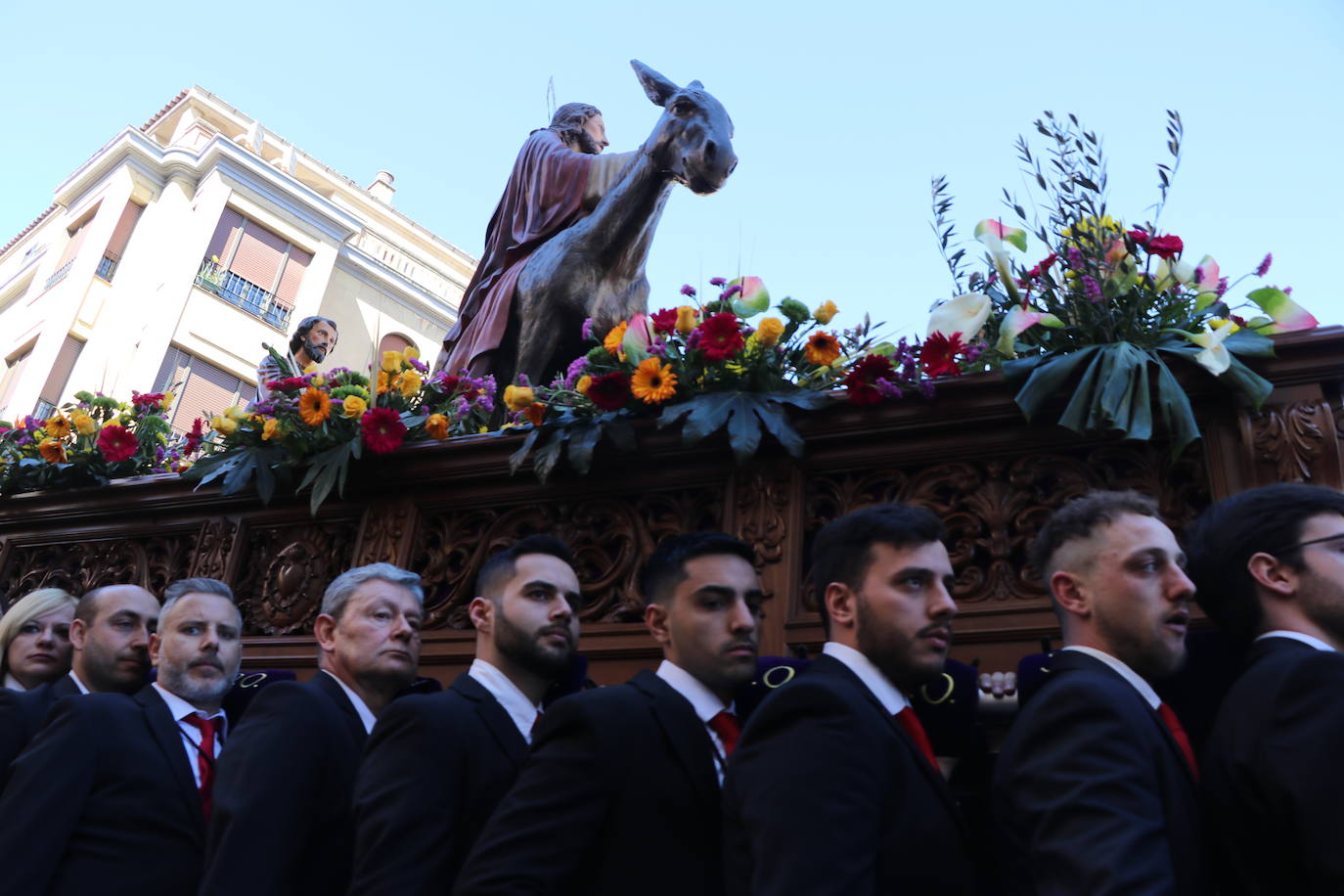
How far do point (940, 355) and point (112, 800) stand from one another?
2.96 metres

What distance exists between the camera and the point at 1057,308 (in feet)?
13.4

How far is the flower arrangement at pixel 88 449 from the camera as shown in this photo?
596cm

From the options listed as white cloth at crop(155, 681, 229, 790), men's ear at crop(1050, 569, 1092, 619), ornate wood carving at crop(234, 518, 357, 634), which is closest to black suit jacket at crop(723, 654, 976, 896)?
men's ear at crop(1050, 569, 1092, 619)

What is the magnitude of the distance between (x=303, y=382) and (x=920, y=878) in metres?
3.81

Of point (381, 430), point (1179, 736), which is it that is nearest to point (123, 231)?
point (381, 430)

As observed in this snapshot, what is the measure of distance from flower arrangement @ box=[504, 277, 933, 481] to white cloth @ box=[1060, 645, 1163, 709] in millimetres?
1499

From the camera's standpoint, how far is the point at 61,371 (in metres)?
24.7

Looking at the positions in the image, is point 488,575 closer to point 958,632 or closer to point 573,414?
point 573,414

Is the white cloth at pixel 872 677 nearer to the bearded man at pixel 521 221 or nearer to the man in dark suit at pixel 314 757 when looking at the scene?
the man in dark suit at pixel 314 757

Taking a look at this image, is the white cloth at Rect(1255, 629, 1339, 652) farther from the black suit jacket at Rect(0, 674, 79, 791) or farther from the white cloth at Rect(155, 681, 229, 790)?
the black suit jacket at Rect(0, 674, 79, 791)

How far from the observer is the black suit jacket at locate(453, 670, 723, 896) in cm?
278

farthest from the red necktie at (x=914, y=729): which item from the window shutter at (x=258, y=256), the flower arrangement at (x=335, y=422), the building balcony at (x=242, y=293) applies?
the window shutter at (x=258, y=256)

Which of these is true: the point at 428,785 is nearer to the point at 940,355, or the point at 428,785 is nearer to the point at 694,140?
the point at 940,355

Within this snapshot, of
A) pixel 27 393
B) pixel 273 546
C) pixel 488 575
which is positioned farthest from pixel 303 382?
pixel 27 393
